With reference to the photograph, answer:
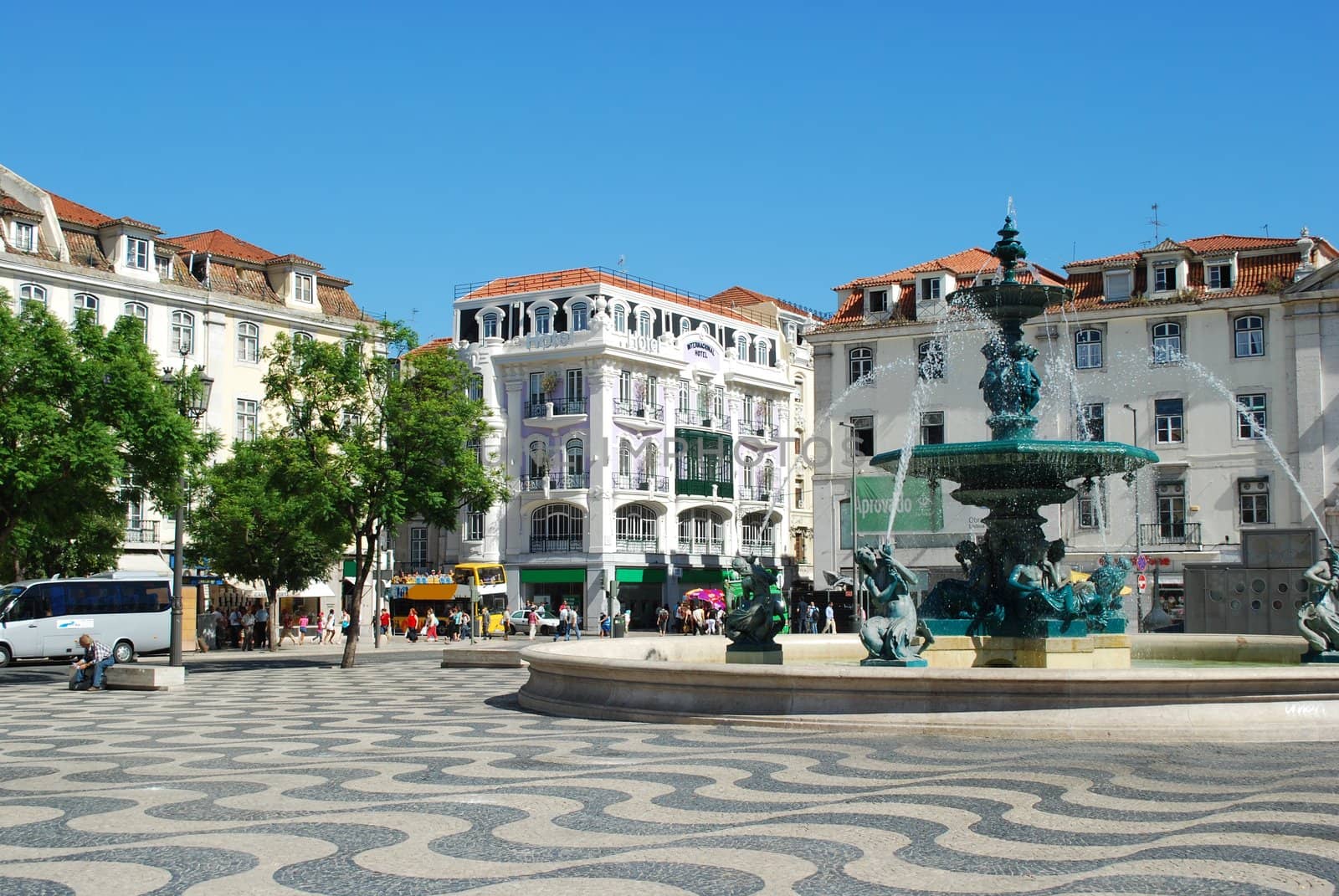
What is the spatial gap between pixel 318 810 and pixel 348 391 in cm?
1773

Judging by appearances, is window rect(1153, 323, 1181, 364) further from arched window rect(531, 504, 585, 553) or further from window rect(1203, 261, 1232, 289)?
arched window rect(531, 504, 585, 553)

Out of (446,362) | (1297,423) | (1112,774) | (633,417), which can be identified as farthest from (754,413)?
(1112,774)

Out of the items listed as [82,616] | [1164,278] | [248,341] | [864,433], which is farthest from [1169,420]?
[82,616]

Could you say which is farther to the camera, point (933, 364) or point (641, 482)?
point (641, 482)

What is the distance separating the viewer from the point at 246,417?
4534 cm

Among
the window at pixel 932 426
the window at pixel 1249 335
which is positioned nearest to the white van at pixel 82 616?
the window at pixel 932 426

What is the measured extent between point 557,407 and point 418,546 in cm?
866

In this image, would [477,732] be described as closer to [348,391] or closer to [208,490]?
[348,391]

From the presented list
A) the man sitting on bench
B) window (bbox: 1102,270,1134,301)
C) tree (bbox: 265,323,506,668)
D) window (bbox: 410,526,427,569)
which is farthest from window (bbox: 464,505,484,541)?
the man sitting on bench

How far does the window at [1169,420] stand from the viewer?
42.7 meters

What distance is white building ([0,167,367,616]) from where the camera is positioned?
40219mm

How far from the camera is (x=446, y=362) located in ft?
86.1

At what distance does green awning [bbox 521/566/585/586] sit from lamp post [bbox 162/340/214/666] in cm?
3051

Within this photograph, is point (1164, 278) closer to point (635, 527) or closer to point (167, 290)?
point (635, 527)
